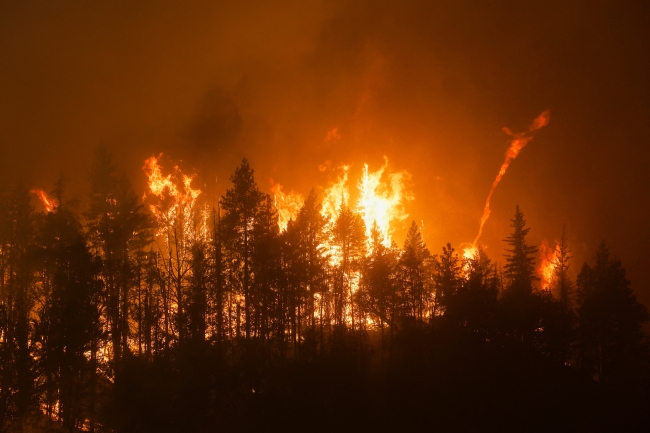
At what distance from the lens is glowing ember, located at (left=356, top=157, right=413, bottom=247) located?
296 feet

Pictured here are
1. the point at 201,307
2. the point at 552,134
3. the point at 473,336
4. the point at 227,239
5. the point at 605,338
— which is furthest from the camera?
the point at 552,134

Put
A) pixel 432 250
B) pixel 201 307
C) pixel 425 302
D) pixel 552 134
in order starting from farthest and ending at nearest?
pixel 552 134, pixel 432 250, pixel 425 302, pixel 201 307

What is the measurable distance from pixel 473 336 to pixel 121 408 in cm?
3057

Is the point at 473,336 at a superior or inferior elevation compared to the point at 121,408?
superior

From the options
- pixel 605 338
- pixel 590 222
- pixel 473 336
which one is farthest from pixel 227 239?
pixel 590 222

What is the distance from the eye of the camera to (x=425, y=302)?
5803 centimetres

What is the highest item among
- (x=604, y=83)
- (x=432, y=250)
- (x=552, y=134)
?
(x=604, y=83)

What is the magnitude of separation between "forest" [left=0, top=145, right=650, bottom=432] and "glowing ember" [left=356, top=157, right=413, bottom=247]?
3732 cm

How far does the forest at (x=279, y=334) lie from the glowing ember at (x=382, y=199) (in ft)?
122

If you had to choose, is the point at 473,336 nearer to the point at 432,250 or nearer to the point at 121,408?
the point at 121,408

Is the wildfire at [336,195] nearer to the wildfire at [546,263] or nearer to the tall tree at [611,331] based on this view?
the wildfire at [546,263]

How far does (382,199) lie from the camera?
9444 centimetres

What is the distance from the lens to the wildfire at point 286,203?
281 ft

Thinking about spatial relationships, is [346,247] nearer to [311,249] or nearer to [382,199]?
[311,249]
